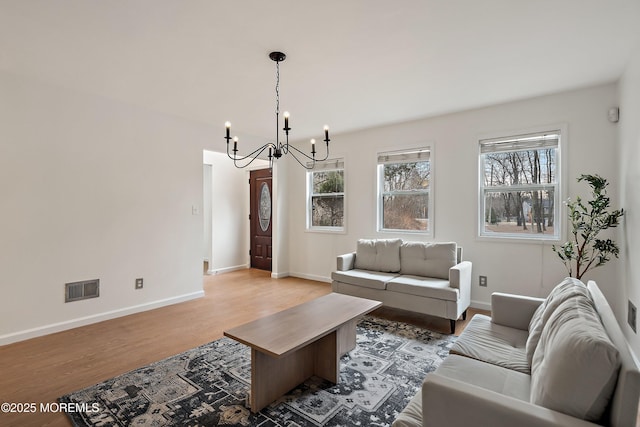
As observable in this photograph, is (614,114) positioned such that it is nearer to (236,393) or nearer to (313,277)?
(236,393)

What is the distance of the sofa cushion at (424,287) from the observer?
3260 mm

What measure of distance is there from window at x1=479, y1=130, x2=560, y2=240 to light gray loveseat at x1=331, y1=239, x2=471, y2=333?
0.70 metres

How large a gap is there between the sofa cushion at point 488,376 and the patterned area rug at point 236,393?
1.82 ft

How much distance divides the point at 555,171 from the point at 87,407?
16.0 ft

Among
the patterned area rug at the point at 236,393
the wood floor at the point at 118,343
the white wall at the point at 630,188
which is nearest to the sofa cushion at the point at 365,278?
the wood floor at the point at 118,343

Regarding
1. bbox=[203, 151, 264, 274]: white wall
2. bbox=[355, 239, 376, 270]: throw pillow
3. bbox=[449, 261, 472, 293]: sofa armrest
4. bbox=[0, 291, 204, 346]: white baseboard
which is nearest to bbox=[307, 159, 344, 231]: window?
bbox=[355, 239, 376, 270]: throw pillow

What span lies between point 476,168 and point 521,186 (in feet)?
1.82

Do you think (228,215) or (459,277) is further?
(228,215)

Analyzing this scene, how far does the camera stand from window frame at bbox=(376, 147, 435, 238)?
4.43 meters

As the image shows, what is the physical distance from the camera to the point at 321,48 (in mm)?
2562

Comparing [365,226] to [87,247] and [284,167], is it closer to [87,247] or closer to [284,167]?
[284,167]

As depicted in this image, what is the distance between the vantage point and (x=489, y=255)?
398 centimetres

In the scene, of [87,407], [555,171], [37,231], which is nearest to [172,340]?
[87,407]

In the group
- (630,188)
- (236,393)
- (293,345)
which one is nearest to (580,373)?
(293,345)
